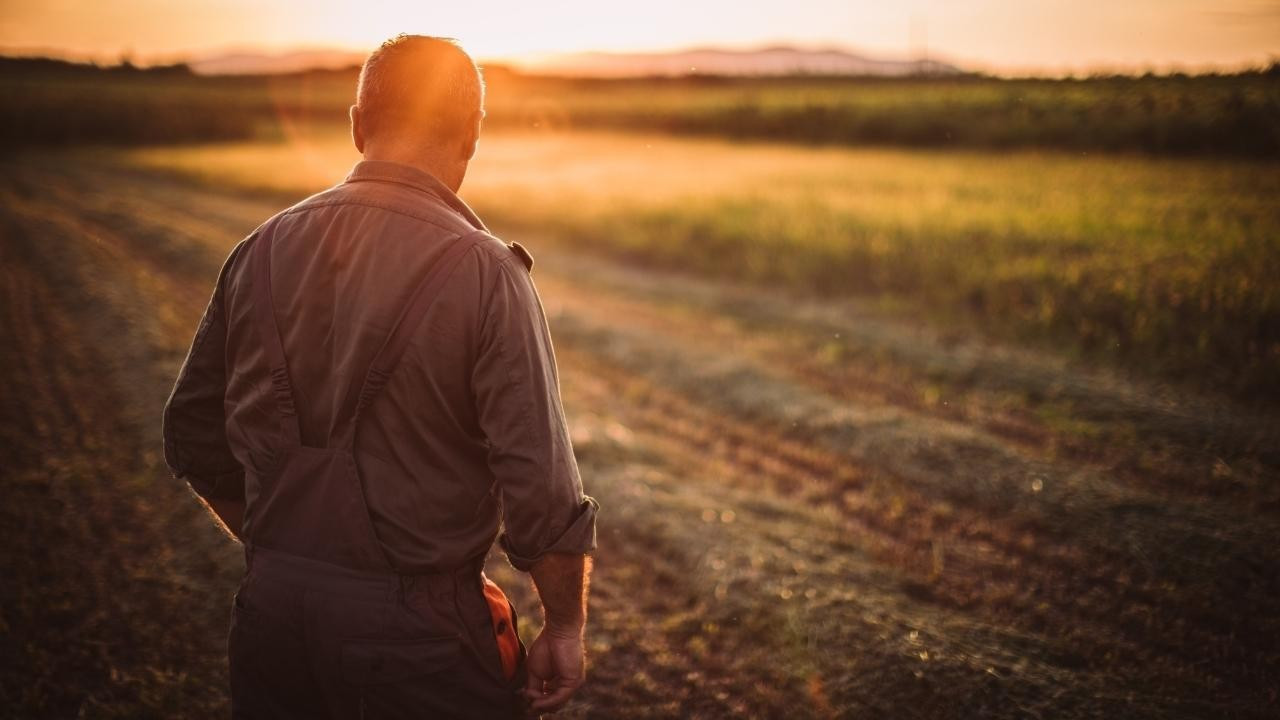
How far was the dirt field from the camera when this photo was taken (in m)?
3.43

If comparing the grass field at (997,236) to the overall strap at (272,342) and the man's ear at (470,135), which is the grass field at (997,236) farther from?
the overall strap at (272,342)

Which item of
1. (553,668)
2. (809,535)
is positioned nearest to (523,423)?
(553,668)

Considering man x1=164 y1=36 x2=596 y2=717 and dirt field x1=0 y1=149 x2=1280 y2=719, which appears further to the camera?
dirt field x1=0 y1=149 x2=1280 y2=719

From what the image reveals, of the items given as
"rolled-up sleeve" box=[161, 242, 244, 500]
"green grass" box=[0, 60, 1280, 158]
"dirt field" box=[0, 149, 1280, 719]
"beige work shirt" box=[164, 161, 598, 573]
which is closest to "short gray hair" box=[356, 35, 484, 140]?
"beige work shirt" box=[164, 161, 598, 573]

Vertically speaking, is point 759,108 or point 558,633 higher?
point 759,108

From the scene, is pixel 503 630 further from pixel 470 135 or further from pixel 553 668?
pixel 470 135

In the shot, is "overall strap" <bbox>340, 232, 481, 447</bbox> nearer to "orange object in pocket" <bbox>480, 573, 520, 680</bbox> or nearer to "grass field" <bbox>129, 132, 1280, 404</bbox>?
"orange object in pocket" <bbox>480, 573, 520, 680</bbox>

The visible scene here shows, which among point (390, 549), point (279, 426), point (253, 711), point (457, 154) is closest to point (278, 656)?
point (253, 711)

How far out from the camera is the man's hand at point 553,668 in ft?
6.02

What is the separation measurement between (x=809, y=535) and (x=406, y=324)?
3.80m

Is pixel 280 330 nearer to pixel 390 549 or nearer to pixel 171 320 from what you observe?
pixel 390 549

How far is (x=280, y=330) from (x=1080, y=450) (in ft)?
20.8

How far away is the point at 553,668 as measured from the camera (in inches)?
73.1

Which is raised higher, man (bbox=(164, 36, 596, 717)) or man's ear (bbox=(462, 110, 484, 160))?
man's ear (bbox=(462, 110, 484, 160))
